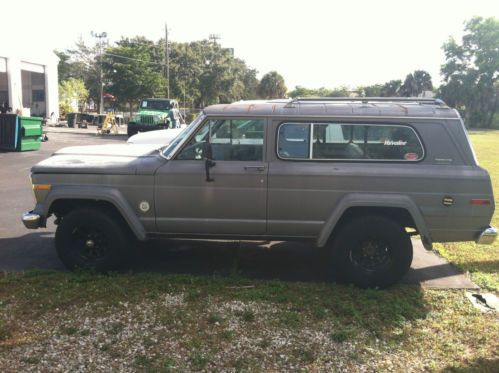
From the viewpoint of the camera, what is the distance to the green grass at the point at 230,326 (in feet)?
11.4

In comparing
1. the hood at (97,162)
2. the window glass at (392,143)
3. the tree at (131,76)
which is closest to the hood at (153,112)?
the hood at (97,162)

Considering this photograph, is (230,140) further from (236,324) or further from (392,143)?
(236,324)

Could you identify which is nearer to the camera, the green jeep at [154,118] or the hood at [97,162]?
the hood at [97,162]

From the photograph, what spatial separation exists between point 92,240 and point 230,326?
199 centimetres

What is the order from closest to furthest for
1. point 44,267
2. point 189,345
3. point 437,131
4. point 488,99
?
point 189,345 → point 437,131 → point 44,267 → point 488,99

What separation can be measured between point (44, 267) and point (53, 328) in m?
1.72

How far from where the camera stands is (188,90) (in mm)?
57281

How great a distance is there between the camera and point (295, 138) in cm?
488

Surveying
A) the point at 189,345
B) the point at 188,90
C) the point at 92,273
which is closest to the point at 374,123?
the point at 189,345

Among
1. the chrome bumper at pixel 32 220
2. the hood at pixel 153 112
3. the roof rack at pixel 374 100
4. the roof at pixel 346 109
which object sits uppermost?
the hood at pixel 153 112

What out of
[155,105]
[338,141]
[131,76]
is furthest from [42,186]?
[131,76]

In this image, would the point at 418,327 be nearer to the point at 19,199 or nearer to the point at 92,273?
the point at 92,273

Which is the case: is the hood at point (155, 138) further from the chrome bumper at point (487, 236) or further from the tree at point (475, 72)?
the tree at point (475, 72)

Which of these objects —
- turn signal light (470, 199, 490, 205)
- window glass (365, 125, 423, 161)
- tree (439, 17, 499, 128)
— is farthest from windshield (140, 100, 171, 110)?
tree (439, 17, 499, 128)
